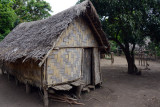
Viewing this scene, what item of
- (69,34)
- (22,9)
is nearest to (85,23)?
(69,34)

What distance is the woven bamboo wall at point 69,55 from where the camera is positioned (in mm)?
4930

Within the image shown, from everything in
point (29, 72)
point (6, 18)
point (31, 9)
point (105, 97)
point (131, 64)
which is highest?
point (31, 9)

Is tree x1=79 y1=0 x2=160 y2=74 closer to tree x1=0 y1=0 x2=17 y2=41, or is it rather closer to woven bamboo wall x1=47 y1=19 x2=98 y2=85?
woven bamboo wall x1=47 y1=19 x2=98 y2=85

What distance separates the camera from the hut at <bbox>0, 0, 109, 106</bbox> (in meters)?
4.77

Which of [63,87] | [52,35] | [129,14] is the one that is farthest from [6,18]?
[63,87]

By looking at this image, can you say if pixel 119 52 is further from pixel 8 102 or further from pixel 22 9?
pixel 8 102

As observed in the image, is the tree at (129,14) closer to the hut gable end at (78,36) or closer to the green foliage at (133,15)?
the green foliage at (133,15)

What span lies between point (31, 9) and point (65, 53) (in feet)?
59.6

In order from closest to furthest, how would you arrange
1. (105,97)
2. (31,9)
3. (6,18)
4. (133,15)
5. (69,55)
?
(69,55), (105,97), (133,15), (6,18), (31,9)

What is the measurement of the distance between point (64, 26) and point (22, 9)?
1766 cm

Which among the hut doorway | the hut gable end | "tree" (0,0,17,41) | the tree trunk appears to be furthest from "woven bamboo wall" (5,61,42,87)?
"tree" (0,0,17,41)

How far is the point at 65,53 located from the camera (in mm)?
5332

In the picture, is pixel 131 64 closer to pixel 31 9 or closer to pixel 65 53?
pixel 65 53

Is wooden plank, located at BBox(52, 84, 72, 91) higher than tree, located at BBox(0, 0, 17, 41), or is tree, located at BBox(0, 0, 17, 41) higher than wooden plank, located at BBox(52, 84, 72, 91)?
tree, located at BBox(0, 0, 17, 41)
